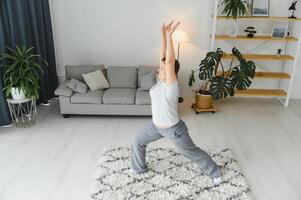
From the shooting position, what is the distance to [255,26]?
213 inches

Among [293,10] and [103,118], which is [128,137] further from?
[293,10]

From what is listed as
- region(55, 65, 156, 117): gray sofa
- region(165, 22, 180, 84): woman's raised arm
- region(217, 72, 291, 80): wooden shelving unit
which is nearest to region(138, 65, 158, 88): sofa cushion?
region(55, 65, 156, 117): gray sofa

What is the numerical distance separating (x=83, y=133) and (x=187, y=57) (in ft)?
7.92

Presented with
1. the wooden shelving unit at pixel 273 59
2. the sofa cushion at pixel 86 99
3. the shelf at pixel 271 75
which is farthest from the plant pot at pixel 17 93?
the shelf at pixel 271 75

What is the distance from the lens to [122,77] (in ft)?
17.1

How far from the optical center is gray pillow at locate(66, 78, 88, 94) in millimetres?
4883

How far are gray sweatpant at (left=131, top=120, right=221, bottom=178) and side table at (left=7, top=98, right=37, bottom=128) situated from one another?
2083 mm

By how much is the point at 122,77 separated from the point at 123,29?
0.93 meters

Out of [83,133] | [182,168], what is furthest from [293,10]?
[83,133]

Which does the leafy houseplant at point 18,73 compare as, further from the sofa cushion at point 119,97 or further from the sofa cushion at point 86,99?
the sofa cushion at point 119,97

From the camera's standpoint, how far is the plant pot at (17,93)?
14.4 feet

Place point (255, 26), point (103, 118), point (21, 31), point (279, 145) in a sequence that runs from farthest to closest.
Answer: point (255, 26) → point (103, 118) → point (21, 31) → point (279, 145)

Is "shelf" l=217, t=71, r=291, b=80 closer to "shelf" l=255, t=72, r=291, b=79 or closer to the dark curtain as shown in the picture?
"shelf" l=255, t=72, r=291, b=79

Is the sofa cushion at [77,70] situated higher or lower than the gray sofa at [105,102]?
higher
